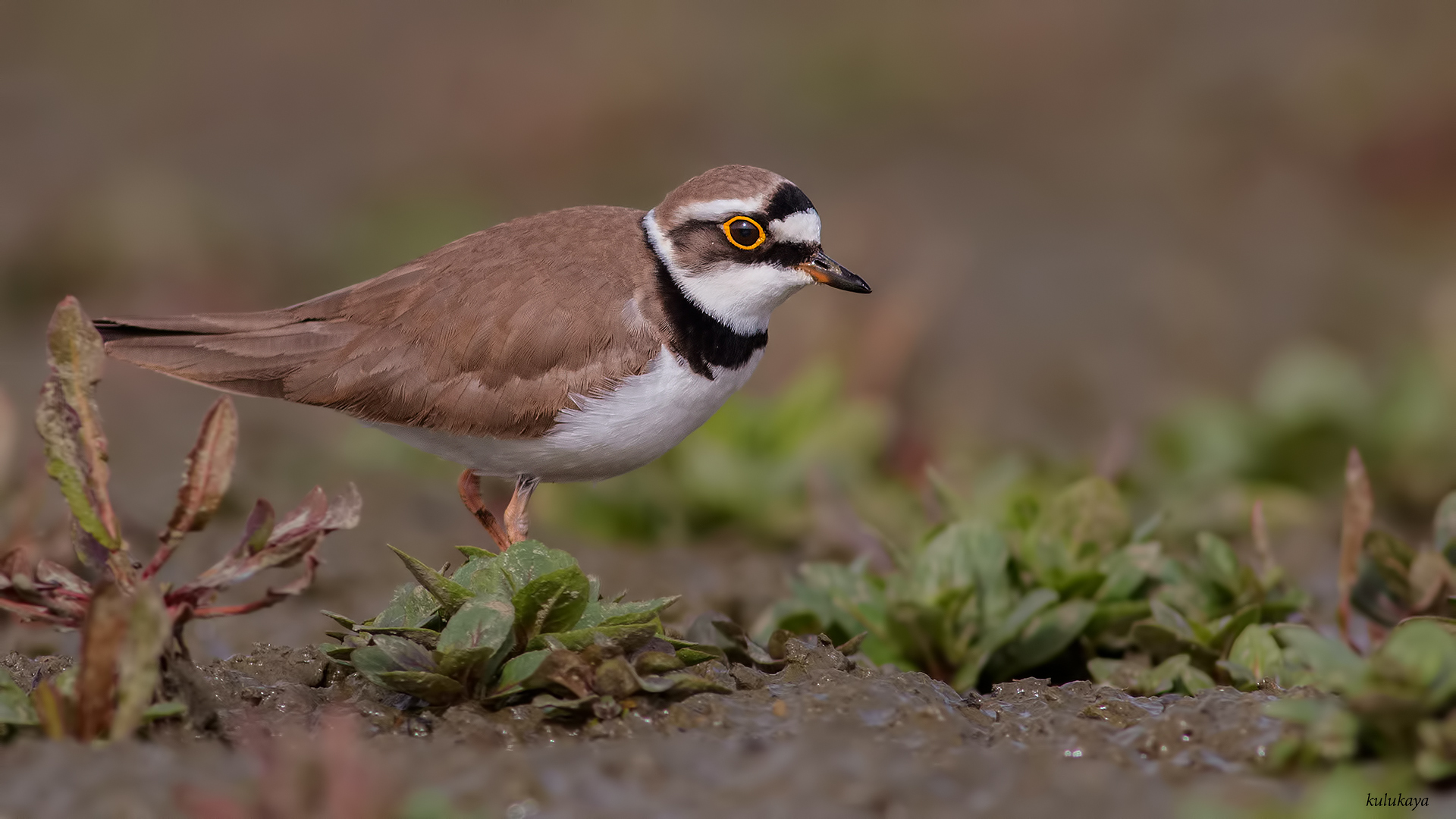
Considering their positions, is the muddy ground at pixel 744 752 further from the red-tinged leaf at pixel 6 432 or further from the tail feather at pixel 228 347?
the red-tinged leaf at pixel 6 432

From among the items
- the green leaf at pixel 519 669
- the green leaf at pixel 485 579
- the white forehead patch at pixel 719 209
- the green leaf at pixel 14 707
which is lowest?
the green leaf at pixel 519 669

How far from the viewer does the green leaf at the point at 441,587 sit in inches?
137

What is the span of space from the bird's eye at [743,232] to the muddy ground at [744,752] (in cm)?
155

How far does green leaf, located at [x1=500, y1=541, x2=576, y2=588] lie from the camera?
369 centimetres

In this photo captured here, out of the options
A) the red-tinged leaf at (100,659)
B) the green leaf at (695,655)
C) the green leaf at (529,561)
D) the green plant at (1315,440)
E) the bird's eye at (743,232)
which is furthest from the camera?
the green plant at (1315,440)

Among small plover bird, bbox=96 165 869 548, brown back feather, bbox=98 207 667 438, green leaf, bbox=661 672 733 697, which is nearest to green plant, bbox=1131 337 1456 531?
small plover bird, bbox=96 165 869 548

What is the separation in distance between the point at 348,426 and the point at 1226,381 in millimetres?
5536

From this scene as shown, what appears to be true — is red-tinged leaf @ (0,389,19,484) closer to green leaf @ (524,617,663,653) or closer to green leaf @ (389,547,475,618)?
green leaf @ (389,547,475,618)

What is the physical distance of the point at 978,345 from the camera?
10.4 meters

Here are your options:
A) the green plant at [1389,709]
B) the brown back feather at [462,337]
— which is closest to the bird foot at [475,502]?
the brown back feather at [462,337]

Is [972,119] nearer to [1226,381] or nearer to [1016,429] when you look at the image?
[1226,381]

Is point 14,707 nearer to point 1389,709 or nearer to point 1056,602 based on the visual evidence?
Answer: point 1389,709

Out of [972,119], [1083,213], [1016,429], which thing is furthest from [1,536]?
[972,119]

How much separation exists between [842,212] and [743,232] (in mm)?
6352
